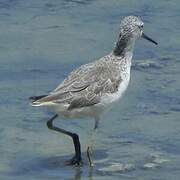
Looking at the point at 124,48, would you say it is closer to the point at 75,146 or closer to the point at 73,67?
the point at 75,146

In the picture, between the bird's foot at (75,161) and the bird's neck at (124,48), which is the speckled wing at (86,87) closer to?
the bird's neck at (124,48)

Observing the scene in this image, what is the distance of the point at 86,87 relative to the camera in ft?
30.8

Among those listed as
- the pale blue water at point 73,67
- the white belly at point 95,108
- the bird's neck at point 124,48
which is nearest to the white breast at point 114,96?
the white belly at point 95,108

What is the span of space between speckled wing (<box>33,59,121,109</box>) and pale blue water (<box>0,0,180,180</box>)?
0.65 m

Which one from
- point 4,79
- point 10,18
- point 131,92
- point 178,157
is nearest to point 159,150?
point 178,157

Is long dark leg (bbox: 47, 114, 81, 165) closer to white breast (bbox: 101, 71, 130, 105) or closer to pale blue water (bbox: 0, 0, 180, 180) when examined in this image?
pale blue water (bbox: 0, 0, 180, 180)

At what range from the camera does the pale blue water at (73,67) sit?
A: 927 cm

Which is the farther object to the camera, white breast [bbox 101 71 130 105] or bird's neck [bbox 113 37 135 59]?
bird's neck [bbox 113 37 135 59]

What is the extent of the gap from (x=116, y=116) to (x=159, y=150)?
104 cm

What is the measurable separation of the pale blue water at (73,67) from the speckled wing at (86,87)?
25.5 inches

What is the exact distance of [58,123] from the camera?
10.2m

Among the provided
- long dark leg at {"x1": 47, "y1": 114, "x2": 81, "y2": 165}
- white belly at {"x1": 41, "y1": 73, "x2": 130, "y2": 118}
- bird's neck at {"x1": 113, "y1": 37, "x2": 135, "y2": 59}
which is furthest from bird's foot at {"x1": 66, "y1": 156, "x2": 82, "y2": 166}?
bird's neck at {"x1": 113, "y1": 37, "x2": 135, "y2": 59}

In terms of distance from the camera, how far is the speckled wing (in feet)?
30.0

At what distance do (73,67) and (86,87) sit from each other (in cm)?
221
